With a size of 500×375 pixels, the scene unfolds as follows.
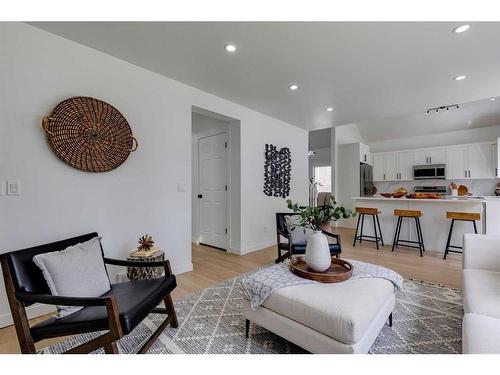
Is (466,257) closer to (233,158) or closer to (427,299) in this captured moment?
(427,299)

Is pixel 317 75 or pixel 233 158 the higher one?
pixel 317 75

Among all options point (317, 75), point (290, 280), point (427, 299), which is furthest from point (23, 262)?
point (427, 299)

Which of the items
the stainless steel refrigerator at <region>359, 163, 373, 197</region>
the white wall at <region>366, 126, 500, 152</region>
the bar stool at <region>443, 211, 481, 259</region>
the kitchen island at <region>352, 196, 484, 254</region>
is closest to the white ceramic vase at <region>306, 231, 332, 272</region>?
the bar stool at <region>443, 211, 481, 259</region>

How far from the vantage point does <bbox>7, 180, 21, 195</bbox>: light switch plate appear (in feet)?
6.06

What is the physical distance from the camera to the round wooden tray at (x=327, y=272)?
1.63 m

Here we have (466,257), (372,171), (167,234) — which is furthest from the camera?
(372,171)

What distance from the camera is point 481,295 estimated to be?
1494 millimetres

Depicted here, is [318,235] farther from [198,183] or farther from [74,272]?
[198,183]

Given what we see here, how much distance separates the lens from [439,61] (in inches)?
96.0

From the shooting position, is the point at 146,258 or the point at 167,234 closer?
the point at 146,258

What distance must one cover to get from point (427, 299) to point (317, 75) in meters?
2.61

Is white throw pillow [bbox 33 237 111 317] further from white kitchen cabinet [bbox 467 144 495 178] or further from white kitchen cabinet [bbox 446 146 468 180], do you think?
white kitchen cabinet [bbox 467 144 495 178]

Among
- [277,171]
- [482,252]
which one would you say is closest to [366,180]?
[277,171]

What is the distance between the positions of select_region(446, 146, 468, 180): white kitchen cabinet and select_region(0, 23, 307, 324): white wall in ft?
18.8
